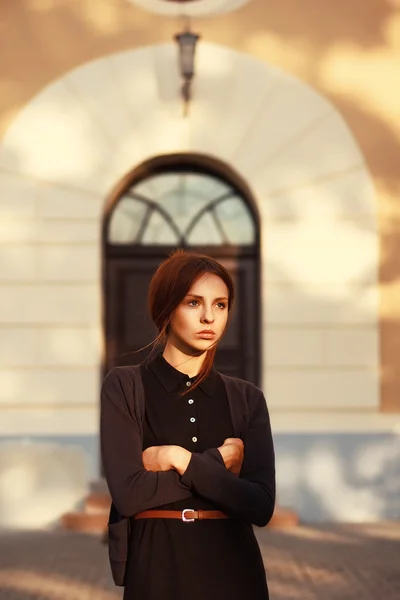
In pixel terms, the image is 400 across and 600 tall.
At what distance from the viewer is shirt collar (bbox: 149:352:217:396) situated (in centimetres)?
288

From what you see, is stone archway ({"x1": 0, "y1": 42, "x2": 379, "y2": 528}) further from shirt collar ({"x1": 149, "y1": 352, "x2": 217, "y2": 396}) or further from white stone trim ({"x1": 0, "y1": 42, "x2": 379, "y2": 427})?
shirt collar ({"x1": 149, "y1": 352, "x2": 217, "y2": 396})

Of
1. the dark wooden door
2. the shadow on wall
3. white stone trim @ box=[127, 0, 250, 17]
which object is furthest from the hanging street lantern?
the shadow on wall

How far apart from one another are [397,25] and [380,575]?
223 inches

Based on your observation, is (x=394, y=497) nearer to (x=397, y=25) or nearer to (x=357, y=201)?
(x=357, y=201)

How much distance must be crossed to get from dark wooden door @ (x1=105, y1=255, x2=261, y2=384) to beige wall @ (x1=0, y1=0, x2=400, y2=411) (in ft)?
4.17

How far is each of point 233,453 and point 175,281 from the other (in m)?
0.43

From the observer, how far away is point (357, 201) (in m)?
11.1

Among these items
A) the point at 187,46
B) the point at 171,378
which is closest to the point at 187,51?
the point at 187,46

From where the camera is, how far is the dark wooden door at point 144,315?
11359 millimetres

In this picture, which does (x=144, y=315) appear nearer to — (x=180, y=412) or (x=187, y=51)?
(x=187, y=51)

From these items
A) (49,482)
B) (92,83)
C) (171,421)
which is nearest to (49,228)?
(92,83)

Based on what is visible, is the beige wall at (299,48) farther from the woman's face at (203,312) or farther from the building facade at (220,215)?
the woman's face at (203,312)

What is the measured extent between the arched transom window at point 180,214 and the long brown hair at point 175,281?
8477 mm

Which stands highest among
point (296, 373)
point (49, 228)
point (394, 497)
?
point (49, 228)
